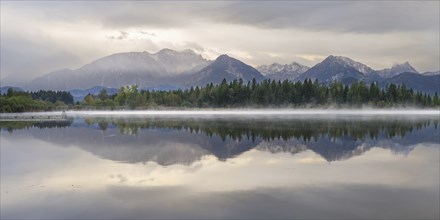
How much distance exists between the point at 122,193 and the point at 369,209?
339 inches

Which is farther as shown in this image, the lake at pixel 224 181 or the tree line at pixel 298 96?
the tree line at pixel 298 96

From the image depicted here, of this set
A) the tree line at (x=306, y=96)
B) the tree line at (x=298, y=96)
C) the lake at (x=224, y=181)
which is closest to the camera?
the lake at (x=224, y=181)

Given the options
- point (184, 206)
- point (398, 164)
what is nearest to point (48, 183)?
point (184, 206)

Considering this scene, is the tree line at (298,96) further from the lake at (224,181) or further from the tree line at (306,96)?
the lake at (224,181)

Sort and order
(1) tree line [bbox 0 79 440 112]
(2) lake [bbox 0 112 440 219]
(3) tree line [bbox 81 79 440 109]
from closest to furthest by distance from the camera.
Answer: (2) lake [bbox 0 112 440 219] → (1) tree line [bbox 0 79 440 112] → (3) tree line [bbox 81 79 440 109]

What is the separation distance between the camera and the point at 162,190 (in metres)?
17.5

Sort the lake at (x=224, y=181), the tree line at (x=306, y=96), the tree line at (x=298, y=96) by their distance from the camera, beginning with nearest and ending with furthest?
the lake at (x=224, y=181)
the tree line at (x=298, y=96)
the tree line at (x=306, y=96)

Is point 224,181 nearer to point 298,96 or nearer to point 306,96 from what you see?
point 298,96

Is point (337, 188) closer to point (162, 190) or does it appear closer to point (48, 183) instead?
point (162, 190)

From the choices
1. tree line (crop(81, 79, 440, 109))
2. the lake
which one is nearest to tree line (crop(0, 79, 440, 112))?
tree line (crop(81, 79, 440, 109))

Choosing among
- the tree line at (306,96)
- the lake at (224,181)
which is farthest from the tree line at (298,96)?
the lake at (224,181)

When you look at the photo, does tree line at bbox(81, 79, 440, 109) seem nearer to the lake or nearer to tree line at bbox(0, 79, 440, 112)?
tree line at bbox(0, 79, 440, 112)

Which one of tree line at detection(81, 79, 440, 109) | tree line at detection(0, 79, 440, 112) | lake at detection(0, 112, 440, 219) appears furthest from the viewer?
tree line at detection(81, 79, 440, 109)

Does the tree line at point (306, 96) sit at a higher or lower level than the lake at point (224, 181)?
higher
